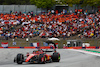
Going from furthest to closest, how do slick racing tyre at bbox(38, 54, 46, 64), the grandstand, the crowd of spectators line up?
1. the crowd of spectators
2. the grandstand
3. slick racing tyre at bbox(38, 54, 46, 64)

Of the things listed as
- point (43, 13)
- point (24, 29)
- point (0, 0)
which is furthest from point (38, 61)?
point (0, 0)

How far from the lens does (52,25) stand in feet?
107

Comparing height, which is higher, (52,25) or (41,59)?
(52,25)

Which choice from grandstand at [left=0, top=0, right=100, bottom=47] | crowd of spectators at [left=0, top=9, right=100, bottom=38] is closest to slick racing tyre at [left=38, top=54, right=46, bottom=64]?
grandstand at [left=0, top=0, right=100, bottom=47]

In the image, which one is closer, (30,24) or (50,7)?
(30,24)

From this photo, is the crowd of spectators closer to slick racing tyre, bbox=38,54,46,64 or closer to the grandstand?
the grandstand

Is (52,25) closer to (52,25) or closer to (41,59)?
(52,25)

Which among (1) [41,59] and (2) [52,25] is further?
(2) [52,25]

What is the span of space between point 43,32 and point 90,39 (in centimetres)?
688

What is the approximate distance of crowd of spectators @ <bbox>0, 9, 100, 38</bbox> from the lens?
1223 inches

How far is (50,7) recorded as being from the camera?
38.7 metres

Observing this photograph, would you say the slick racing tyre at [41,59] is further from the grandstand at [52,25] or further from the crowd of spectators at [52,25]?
the crowd of spectators at [52,25]

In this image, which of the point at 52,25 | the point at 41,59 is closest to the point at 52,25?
the point at 52,25

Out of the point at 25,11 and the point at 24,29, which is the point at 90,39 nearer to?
the point at 24,29
